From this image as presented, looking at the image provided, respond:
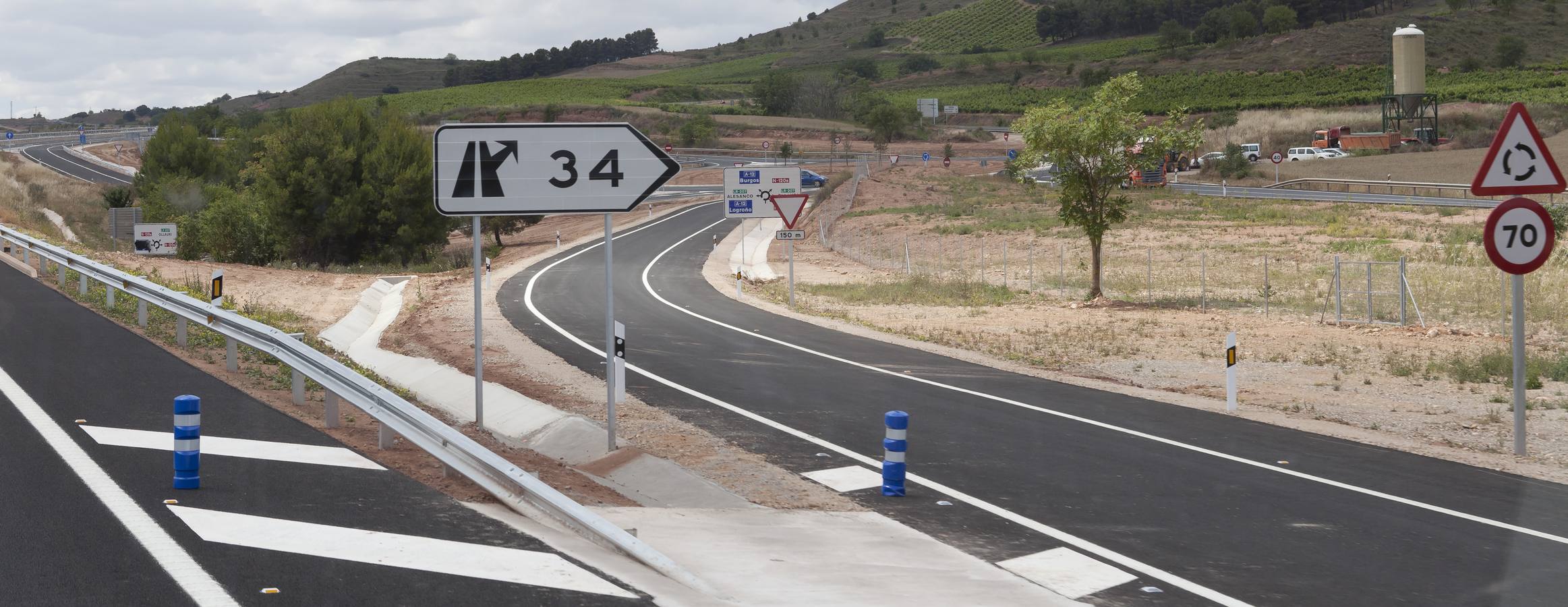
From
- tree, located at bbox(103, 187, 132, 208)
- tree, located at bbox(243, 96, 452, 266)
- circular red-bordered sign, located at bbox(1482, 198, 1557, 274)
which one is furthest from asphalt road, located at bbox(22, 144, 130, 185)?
circular red-bordered sign, located at bbox(1482, 198, 1557, 274)

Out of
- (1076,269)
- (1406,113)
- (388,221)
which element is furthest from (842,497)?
(1406,113)

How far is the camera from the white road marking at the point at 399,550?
659 centimetres

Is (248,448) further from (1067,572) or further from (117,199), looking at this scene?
(117,199)

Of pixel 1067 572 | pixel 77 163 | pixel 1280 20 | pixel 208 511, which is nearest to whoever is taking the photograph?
pixel 208 511

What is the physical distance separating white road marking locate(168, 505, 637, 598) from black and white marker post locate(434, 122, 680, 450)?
11.0 feet

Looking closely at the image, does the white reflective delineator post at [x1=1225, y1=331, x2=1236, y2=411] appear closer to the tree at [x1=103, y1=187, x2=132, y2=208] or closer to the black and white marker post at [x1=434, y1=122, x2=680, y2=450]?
the black and white marker post at [x1=434, y1=122, x2=680, y2=450]

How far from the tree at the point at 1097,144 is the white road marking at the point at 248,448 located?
944 inches

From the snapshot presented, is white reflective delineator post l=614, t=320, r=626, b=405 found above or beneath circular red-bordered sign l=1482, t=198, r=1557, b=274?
beneath

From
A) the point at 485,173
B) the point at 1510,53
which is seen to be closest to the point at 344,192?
the point at 485,173

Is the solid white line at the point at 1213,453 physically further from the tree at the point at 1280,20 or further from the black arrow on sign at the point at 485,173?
the tree at the point at 1280,20

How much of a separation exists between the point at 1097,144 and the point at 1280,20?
496 ft

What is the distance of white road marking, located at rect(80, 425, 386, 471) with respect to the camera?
360 inches

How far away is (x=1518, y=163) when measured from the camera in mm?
11227

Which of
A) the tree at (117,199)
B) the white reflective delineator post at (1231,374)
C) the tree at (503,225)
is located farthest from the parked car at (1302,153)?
the white reflective delineator post at (1231,374)
